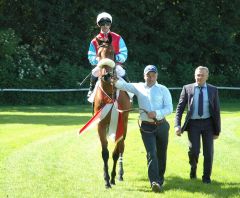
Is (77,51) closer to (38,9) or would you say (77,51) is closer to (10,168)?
(38,9)

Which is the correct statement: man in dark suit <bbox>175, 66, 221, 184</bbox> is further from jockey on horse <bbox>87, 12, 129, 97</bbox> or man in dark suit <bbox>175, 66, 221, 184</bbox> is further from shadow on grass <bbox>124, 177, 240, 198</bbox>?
jockey on horse <bbox>87, 12, 129, 97</bbox>

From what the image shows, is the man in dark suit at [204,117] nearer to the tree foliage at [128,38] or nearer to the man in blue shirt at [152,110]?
the man in blue shirt at [152,110]

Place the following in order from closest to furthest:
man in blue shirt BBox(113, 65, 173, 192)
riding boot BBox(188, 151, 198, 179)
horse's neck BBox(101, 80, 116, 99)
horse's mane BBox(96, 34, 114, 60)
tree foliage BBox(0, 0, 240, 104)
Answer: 1. man in blue shirt BBox(113, 65, 173, 192)
2. horse's neck BBox(101, 80, 116, 99)
3. horse's mane BBox(96, 34, 114, 60)
4. riding boot BBox(188, 151, 198, 179)
5. tree foliage BBox(0, 0, 240, 104)

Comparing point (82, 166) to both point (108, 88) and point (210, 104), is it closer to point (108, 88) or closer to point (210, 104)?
point (108, 88)

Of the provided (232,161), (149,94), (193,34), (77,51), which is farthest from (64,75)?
(149,94)

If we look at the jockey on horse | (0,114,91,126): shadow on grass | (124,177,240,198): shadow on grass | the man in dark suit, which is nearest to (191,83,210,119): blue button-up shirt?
the man in dark suit

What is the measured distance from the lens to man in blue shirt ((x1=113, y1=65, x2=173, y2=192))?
945 centimetres

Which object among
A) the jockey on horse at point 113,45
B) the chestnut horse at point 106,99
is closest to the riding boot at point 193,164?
the chestnut horse at point 106,99

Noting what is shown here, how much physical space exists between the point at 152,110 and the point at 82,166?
2604mm

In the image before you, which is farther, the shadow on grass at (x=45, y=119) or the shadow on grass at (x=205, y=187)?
the shadow on grass at (x=45, y=119)

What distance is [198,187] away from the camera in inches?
384

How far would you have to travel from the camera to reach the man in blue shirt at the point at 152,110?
9.45m

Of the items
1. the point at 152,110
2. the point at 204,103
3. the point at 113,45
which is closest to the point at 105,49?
the point at 113,45

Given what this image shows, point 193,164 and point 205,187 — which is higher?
point 193,164
